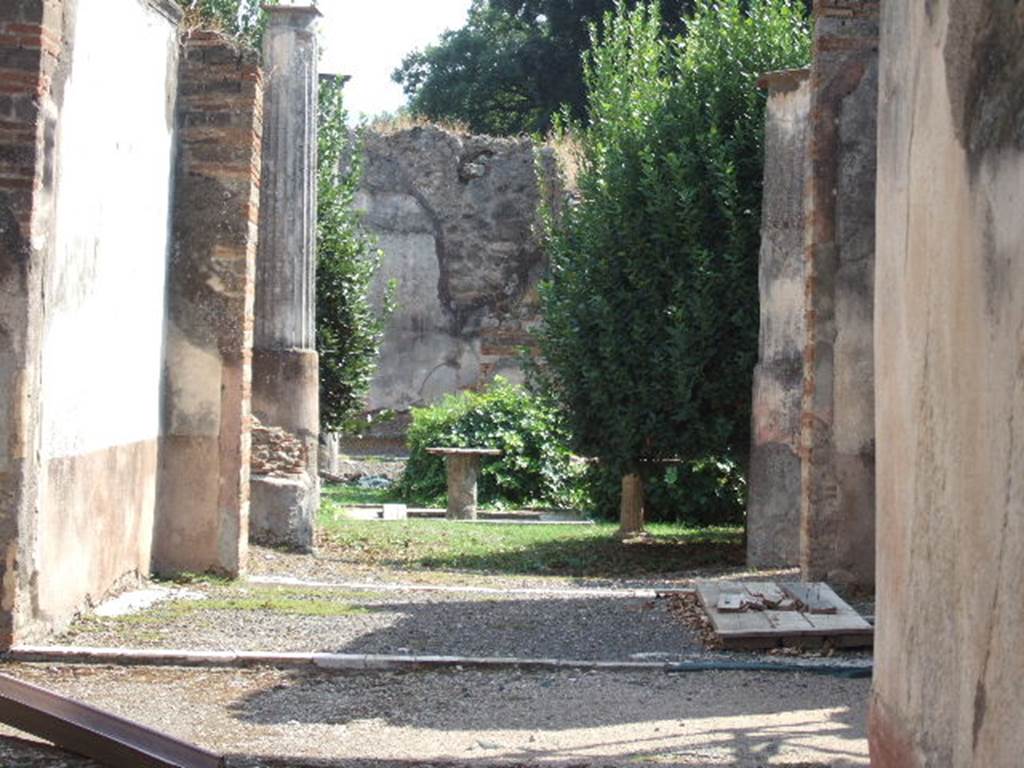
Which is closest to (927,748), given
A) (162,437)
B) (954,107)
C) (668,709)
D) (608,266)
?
(954,107)

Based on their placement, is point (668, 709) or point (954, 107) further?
point (668, 709)

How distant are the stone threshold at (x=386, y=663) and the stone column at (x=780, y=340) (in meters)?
5.44

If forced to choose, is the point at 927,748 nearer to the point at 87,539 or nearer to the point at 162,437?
the point at 87,539

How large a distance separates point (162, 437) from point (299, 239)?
400 cm

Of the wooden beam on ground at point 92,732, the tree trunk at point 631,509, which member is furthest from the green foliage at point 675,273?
the wooden beam on ground at point 92,732

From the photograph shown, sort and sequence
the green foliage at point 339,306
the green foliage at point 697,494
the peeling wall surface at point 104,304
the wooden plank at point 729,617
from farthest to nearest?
the green foliage at point 339,306
the green foliage at point 697,494
the wooden plank at point 729,617
the peeling wall surface at point 104,304

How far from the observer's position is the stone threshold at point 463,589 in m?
10.1

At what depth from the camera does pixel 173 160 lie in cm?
1009

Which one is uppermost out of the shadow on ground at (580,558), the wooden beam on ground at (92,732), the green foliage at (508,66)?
the green foliage at (508,66)

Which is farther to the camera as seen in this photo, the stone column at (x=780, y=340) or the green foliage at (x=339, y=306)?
the green foliage at (x=339, y=306)

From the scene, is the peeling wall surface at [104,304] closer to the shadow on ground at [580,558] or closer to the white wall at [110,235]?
the white wall at [110,235]

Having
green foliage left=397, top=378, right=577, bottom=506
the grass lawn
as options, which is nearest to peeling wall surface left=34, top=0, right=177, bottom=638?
the grass lawn

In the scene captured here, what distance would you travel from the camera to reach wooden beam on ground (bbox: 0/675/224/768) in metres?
4.86

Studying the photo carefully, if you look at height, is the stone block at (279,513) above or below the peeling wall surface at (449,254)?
below
